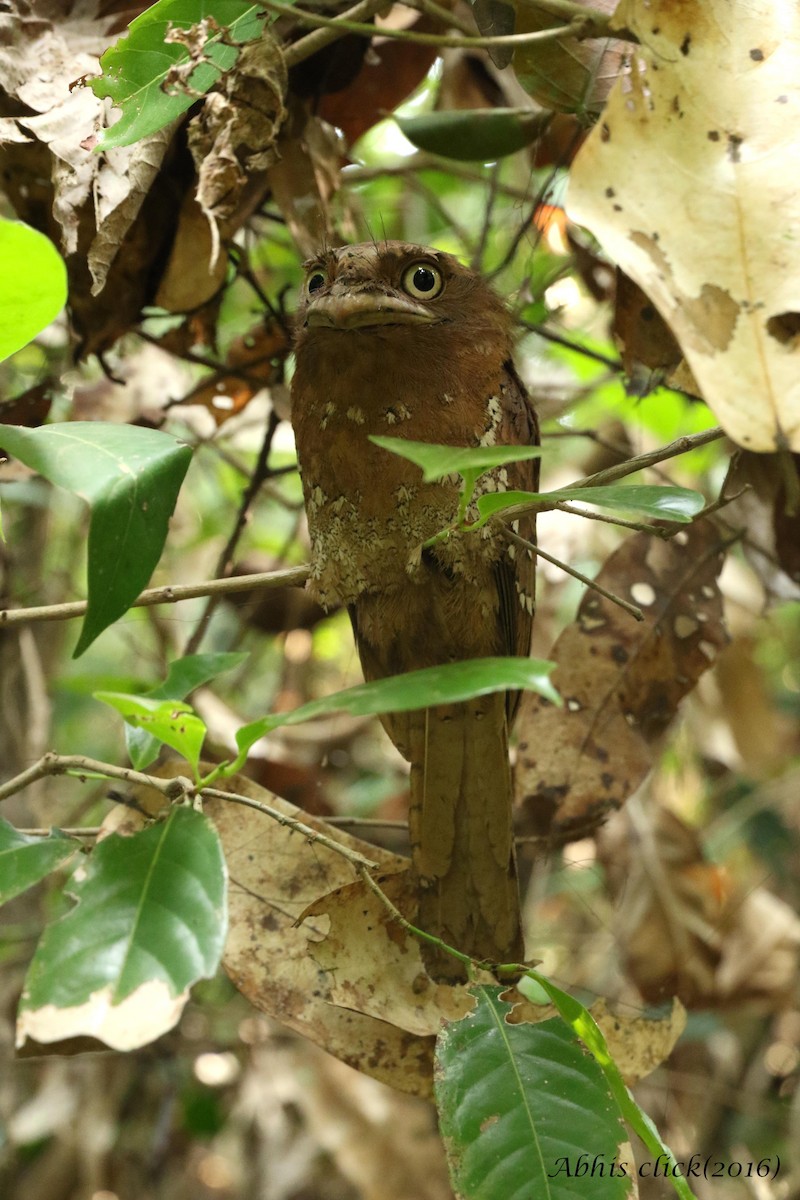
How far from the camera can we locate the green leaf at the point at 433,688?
1091 mm

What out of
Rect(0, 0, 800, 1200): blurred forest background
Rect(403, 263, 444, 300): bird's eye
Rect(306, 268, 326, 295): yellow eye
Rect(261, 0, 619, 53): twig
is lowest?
Rect(0, 0, 800, 1200): blurred forest background

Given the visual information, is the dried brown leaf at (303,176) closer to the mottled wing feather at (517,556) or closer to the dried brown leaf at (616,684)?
the mottled wing feather at (517,556)

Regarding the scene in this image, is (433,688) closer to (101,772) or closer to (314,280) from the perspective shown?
(101,772)

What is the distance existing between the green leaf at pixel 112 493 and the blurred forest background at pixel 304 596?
670mm

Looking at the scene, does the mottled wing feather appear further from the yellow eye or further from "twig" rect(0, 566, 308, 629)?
"twig" rect(0, 566, 308, 629)

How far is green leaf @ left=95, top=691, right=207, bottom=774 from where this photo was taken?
1.25m

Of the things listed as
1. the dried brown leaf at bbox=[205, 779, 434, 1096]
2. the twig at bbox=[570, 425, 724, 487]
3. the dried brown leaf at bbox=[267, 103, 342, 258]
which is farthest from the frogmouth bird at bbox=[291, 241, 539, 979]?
the twig at bbox=[570, 425, 724, 487]

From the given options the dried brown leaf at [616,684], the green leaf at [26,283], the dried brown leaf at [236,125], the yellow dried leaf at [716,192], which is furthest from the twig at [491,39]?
the dried brown leaf at [616,684]

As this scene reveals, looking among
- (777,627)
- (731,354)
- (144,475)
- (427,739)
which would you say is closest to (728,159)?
(731,354)

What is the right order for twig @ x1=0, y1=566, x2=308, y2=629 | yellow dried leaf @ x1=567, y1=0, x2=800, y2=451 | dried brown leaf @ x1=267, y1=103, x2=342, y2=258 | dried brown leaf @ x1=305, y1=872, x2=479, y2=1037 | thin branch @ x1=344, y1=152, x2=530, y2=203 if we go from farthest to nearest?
thin branch @ x1=344, y1=152, x2=530, y2=203
dried brown leaf @ x1=267, y1=103, x2=342, y2=258
dried brown leaf @ x1=305, y1=872, x2=479, y2=1037
twig @ x1=0, y1=566, x2=308, y2=629
yellow dried leaf @ x1=567, y1=0, x2=800, y2=451

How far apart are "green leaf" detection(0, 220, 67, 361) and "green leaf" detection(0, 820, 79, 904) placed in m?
0.67

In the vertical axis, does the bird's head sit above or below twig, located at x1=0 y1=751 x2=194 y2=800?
above

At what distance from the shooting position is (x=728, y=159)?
137 cm

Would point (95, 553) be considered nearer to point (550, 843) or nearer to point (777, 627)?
point (550, 843)
